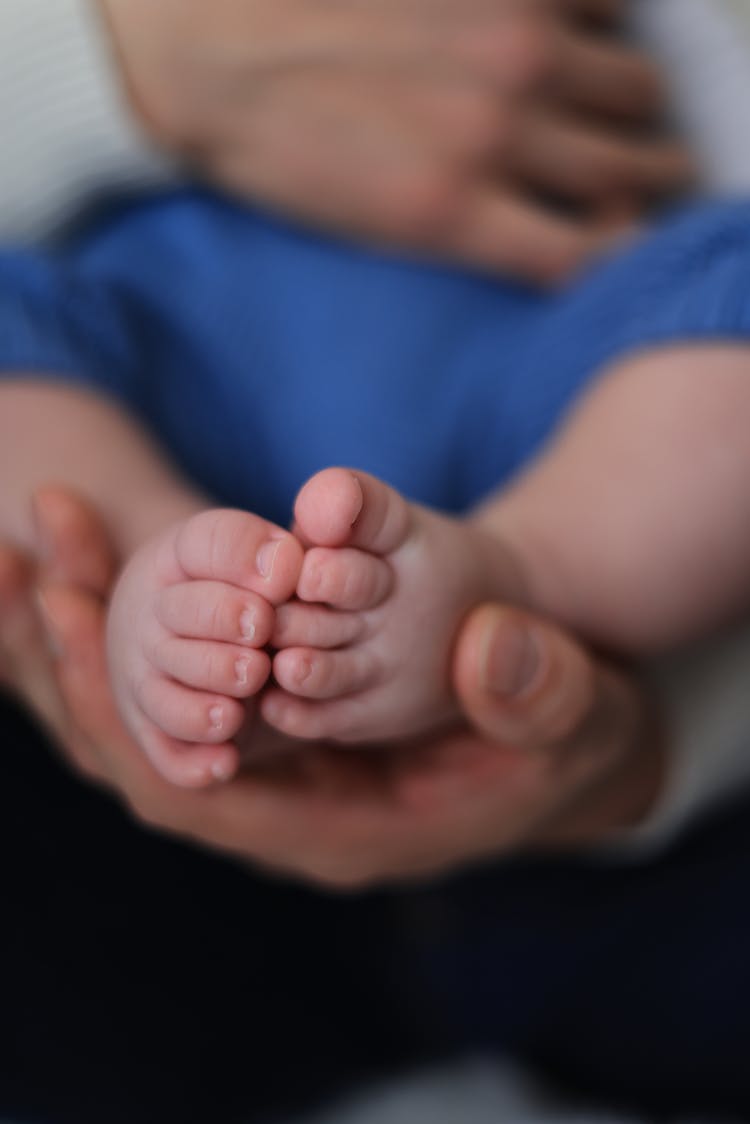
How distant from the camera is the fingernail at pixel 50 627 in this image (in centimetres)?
45

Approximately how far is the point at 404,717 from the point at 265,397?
0.70 ft

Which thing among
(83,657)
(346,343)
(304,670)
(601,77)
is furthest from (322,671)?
(601,77)

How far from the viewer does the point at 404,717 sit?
401 millimetres

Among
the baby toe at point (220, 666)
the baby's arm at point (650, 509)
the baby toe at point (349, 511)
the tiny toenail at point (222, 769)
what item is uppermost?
the baby's arm at point (650, 509)

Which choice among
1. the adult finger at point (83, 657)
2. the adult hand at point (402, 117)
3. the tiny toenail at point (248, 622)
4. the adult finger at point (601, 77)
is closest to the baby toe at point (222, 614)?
the tiny toenail at point (248, 622)

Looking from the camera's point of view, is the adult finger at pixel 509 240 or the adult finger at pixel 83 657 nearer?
the adult finger at pixel 83 657

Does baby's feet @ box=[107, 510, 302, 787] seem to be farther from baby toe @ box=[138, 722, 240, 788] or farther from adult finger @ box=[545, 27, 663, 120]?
adult finger @ box=[545, 27, 663, 120]

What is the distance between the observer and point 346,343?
1.80 ft

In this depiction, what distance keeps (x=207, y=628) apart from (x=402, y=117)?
1.36 ft

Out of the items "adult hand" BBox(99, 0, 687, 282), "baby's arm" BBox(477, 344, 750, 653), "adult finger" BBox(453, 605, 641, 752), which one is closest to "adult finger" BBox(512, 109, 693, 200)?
"adult hand" BBox(99, 0, 687, 282)

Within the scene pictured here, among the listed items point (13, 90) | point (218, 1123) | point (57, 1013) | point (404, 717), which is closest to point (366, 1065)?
point (218, 1123)

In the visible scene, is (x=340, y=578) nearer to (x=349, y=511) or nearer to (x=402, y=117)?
(x=349, y=511)

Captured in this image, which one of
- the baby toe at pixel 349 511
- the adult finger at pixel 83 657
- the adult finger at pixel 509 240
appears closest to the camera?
the baby toe at pixel 349 511

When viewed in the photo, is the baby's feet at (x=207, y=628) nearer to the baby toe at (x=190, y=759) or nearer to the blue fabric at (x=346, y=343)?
the baby toe at (x=190, y=759)
